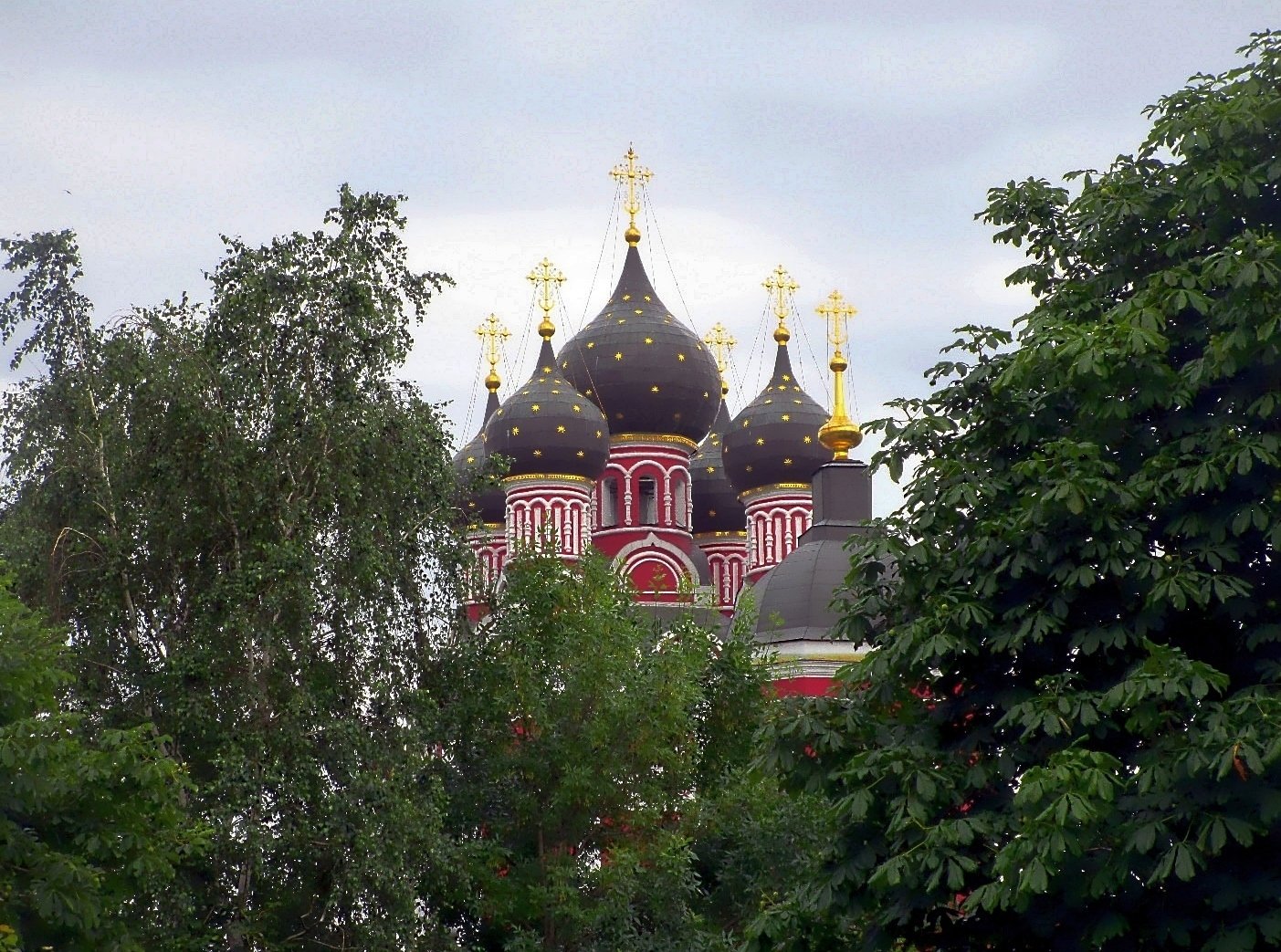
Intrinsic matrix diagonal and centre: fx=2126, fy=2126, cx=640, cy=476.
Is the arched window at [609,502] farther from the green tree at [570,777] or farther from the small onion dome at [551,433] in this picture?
the green tree at [570,777]

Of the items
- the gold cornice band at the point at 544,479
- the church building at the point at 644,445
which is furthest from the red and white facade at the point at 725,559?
the gold cornice band at the point at 544,479

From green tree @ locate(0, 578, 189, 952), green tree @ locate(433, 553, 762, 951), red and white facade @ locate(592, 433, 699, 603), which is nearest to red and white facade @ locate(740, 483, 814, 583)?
red and white facade @ locate(592, 433, 699, 603)

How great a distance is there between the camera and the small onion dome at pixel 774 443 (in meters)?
48.8

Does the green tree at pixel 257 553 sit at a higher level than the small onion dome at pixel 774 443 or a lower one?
lower

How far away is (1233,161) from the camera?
40.5 feet

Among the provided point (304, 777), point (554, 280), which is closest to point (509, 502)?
point (554, 280)

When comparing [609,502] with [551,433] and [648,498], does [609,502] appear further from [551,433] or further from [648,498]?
[551,433]

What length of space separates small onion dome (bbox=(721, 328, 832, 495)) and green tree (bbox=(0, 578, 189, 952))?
33.4 m

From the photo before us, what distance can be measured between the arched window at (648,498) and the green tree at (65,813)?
33633 mm

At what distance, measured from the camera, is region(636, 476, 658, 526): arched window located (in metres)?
49.6

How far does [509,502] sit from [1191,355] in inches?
1401

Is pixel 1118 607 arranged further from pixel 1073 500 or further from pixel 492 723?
pixel 492 723

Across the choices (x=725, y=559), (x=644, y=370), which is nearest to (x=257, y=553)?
(x=644, y=370)

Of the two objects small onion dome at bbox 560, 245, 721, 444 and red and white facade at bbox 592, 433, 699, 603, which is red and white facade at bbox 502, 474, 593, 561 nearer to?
Result: red and white facade at bbox 592, 433, 699, 603
